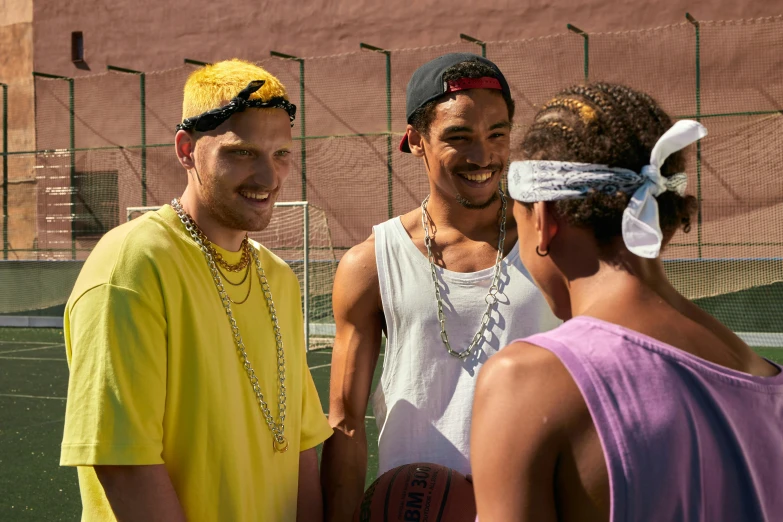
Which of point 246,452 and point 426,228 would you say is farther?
point 426,228

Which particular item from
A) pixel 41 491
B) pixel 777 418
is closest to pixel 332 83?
pixel 41 491

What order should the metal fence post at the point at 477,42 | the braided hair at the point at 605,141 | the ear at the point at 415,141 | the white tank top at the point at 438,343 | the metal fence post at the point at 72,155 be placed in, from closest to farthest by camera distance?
the braided hair at the point at 605,141, the white tank top at the point at 438,343, the ear at the point at 415,141, the metal fence post at the point at 477,42, the metal fence post at the point at 72,155

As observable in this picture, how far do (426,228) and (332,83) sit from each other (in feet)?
49.9

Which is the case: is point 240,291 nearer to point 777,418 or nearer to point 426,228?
point 426,228

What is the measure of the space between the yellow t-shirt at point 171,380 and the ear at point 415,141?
0.75 metres

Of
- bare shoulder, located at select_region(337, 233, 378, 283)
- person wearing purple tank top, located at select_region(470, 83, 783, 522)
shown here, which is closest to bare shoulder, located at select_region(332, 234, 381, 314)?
bare shoulder, located at select_region(337, 233, 378, 283)

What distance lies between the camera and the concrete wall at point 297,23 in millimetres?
15844

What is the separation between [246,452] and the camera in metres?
1.82

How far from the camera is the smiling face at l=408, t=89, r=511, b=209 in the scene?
2365 millimetres

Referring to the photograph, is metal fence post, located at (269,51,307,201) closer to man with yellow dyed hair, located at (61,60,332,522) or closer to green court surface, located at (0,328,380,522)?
green court surface, located at (0,328,380,522)

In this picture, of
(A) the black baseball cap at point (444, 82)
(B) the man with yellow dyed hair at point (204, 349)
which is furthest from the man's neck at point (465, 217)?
(B) the man with yellow dyed hair at point (204, 349)

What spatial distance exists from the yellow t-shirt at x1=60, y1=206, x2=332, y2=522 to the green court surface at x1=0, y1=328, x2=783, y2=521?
11.0ft

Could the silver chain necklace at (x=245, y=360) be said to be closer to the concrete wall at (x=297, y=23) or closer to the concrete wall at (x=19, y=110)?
the concrete wall at (x=297, y=23)

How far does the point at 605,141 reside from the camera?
4.14ft
